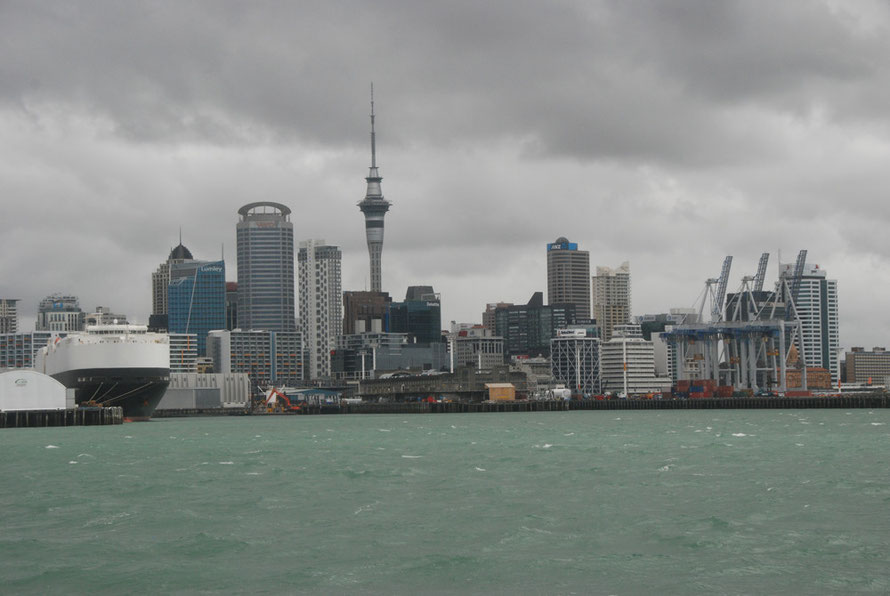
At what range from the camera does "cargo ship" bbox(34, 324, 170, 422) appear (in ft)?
512

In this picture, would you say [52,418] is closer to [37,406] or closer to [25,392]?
[37,406]

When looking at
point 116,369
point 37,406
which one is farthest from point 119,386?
point 37,406

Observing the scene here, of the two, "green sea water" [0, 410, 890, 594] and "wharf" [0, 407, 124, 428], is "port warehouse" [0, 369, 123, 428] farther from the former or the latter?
"green sea water" [0, 410, 890, 594]

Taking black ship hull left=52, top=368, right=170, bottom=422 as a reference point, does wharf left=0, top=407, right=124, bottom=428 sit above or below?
below

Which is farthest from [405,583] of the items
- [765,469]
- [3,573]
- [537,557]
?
[765,469]

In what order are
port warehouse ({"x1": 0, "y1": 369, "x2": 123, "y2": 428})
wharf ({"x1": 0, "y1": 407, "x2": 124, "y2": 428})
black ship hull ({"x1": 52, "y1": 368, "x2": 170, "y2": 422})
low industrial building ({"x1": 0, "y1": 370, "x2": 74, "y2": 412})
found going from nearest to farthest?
wharf ({"x1": 0, "y1": 407, "x2": 124, "y2": 428}) → port warehouse ({"x1": 0, "y1": 369, "x2": 123, "y2": 428}) → low industrial building ({"x1": 0, "y1": 370, "x2": 74, "y2": 412}) → black ship hull ({"x1": 52, "y1": 368, "x2": 170, "y2": 422})

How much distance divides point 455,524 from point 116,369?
124342 millimetres

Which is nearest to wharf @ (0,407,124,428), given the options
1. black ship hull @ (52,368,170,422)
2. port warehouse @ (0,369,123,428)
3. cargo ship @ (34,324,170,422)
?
port warehouse @ (0,369,123,428)

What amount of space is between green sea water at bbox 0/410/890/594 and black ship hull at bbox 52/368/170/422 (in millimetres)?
86886

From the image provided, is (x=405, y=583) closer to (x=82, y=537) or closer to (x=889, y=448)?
(x=82, y=537)

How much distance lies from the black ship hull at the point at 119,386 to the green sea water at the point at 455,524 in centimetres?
8689

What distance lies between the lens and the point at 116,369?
513 ft

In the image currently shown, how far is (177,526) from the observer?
40.0 metres

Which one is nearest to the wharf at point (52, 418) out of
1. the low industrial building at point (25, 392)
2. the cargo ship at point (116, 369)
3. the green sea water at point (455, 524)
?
the low industrial building at point (25, 392)
